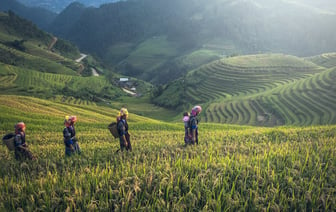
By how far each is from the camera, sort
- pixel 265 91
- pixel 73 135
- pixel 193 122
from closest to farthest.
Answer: pixel 73 135 → pixel 193 122 → pixel 265 91

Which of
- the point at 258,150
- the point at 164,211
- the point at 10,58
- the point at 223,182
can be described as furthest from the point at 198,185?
the point at 10,58

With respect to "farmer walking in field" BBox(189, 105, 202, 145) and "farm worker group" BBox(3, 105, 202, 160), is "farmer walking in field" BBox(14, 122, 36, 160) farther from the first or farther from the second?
"farmer walking in field" BBox(189, 105, 202, 145)

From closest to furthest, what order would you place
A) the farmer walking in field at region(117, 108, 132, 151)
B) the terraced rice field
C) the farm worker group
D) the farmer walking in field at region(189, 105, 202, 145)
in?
the farm worker group → the farmer walking in field at region(117, 108, 132, 151) → the farmer walking in field at region(189, 105, 202, 145) → the terraced rice field

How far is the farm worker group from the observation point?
11.6 metres

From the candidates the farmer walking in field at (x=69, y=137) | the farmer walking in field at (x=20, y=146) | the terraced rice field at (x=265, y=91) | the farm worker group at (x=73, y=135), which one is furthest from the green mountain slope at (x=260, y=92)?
the farmer walking in field at (x=20, y=146)

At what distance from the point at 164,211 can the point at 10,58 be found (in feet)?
539

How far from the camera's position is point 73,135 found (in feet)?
42.2

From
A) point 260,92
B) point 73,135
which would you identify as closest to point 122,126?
point 73,135

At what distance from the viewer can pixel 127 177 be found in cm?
780

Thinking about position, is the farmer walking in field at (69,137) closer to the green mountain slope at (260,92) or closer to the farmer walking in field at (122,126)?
the farmer walking in field at (122,126)

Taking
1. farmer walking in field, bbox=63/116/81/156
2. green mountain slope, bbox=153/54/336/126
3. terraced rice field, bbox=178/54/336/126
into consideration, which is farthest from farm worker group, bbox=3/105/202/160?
green mountain slope, bbox=153/54/336/126

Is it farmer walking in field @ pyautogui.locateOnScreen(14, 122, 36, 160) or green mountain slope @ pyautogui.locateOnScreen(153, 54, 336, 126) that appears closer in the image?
farmer walking in field @ pyautogui.locateOnScreen(14, 122, 36, 160)

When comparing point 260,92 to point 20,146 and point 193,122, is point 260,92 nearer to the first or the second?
point 193,122

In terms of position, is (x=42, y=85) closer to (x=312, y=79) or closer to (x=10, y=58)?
(x=10, y=58)
